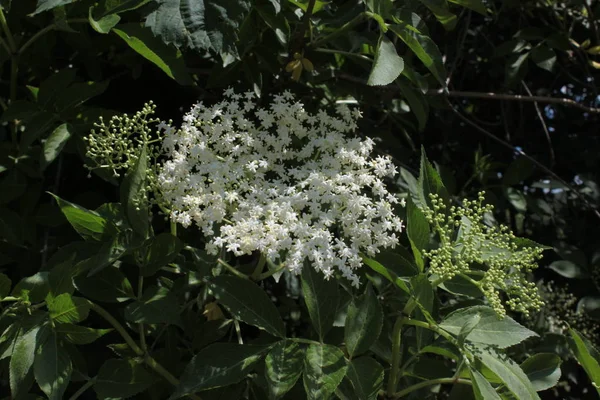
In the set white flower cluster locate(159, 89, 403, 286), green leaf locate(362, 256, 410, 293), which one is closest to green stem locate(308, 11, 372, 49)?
white flower cluster locate(159, 89, 403, 286)

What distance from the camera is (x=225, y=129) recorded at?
154 cm

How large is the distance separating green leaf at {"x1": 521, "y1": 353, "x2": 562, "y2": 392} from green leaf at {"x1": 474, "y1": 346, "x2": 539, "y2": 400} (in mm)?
208

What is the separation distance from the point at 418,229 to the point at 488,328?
257mm

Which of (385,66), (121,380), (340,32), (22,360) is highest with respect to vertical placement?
(385,66)

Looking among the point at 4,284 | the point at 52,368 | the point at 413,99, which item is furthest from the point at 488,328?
the point at 4,284

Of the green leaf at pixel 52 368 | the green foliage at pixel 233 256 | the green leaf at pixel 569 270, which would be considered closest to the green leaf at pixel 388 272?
the green foliage at pixel 233 256

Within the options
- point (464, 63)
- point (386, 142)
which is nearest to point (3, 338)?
point (386, 142)

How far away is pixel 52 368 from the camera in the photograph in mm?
1340

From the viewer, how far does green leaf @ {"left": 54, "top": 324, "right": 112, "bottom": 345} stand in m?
1.39

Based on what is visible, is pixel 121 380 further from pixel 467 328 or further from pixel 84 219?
pixel 467 328

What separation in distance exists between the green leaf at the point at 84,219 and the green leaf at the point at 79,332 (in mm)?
191

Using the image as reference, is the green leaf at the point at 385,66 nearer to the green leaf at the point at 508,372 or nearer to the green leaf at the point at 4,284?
the green leaf at the point at 508,372

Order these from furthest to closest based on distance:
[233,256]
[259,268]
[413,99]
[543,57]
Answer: [543,57], [233,256], [413,99], [259,268]

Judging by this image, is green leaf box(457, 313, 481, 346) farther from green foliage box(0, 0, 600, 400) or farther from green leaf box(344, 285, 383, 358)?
green leaf box(344, 285, 383, 358)
